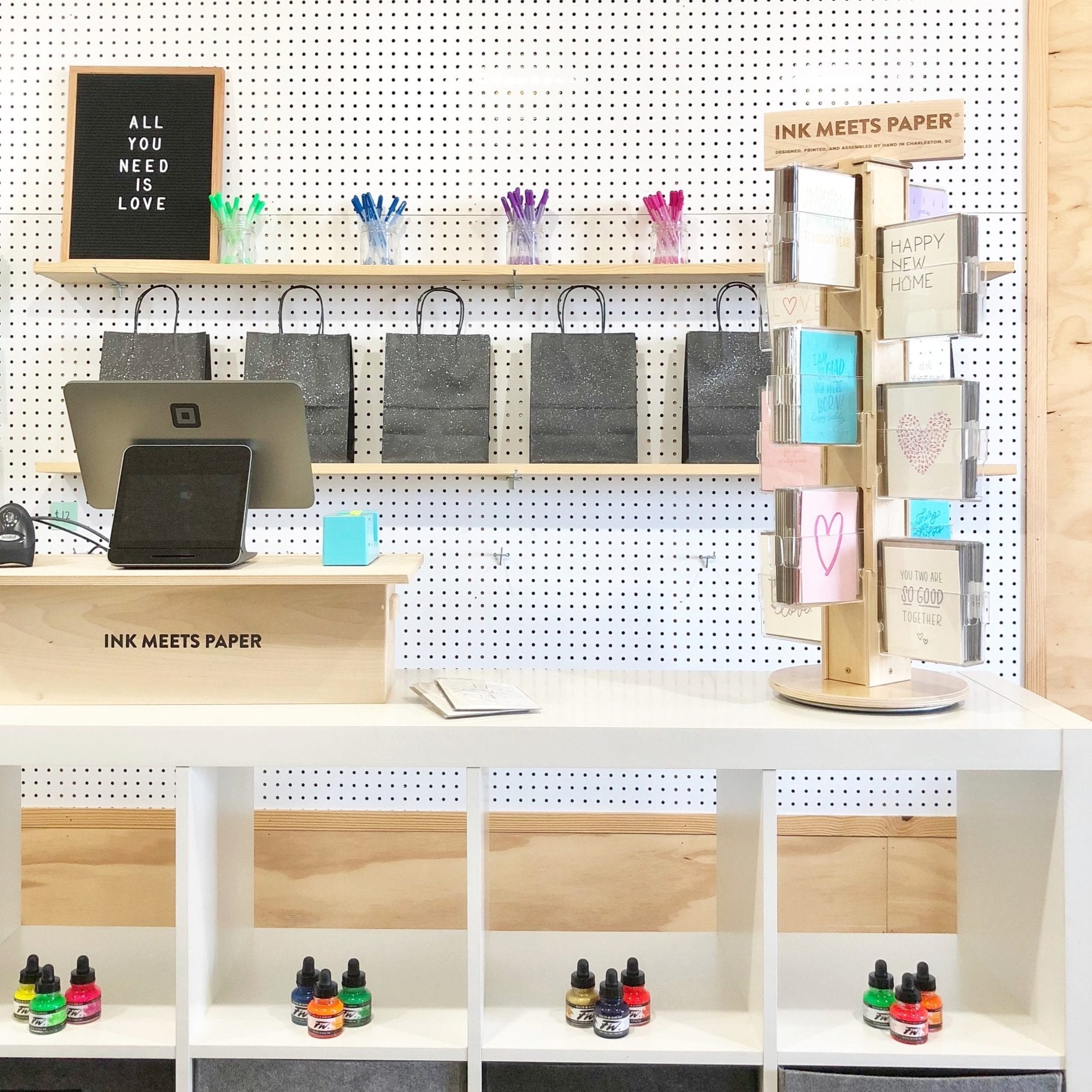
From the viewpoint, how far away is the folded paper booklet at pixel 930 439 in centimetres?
140

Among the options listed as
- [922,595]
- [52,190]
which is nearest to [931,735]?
[922,595]

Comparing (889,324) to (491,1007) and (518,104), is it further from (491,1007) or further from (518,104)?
(518,104)

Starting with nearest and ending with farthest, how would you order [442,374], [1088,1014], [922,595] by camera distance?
[1088,1014], [922,595], [442,374]

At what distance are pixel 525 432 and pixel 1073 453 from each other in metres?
1.34

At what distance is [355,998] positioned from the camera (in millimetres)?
1464

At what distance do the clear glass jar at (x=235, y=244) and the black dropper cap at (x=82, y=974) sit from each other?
62.3 inches

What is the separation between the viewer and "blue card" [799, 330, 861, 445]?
4.81 feet

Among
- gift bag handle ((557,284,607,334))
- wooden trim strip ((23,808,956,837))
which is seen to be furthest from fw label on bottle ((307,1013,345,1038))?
gift bag handle ((557,284,607,334))

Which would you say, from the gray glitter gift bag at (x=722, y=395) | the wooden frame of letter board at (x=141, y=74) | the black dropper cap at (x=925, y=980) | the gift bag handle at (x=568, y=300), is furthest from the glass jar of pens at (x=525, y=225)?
the black dropper cap at (x=925, y=980)

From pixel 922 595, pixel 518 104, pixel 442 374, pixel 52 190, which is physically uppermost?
pixel 518 104

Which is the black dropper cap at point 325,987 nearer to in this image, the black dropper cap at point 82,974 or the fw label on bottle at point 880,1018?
the black dropper cap at point 82,974

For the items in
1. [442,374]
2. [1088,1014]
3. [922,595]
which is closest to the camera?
[1088,1014]

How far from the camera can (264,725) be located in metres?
1.41

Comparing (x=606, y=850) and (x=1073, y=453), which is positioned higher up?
(x=1073, y=453)
